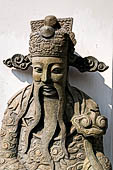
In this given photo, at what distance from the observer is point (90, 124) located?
1.32 m

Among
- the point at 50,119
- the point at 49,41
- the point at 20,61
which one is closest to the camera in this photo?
the point at 49,41

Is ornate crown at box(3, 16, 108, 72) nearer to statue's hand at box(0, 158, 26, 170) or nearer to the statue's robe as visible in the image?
the statue's robe

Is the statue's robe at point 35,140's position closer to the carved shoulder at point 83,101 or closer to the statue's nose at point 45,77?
the carved shoulder at point 83,101

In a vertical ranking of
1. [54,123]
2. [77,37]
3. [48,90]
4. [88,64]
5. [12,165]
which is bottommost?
[12,165]

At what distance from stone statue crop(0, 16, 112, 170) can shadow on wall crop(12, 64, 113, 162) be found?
0.10 meters

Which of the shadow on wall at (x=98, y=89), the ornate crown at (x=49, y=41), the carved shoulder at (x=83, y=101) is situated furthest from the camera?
the shadow on wall at (x=98, y=89)

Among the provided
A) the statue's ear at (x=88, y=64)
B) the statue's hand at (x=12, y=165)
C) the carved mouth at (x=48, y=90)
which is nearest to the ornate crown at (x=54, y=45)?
the statue's ear at (x=88, y=64)

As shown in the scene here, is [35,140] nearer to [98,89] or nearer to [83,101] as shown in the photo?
[83,101]

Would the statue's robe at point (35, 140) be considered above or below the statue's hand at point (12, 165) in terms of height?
above

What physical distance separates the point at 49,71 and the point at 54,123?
0.66 feet

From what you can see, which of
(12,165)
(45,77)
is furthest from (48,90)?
(12,165)

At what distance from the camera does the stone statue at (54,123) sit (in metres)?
1.32

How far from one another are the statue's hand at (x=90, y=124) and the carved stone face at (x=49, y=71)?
0.14m

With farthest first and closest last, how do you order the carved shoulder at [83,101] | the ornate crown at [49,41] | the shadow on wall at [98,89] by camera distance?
the shadow on wall at [98,89], the carved shoulder at [83,101], the ornate crown at [49,41]
